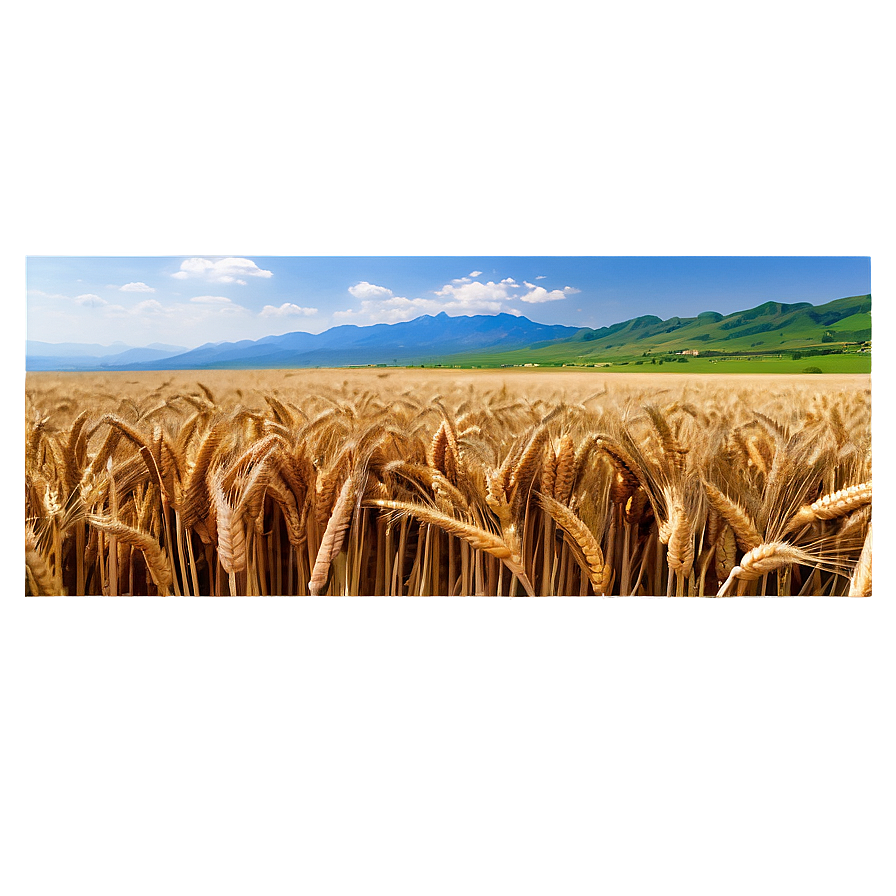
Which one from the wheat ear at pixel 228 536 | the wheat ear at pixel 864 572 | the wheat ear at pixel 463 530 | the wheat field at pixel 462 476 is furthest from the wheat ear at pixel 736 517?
the wheat ear at pixel 228 536

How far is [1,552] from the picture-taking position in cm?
178

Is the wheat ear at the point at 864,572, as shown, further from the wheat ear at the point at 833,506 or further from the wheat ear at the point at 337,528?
Result: the wheat ear at the point at 337,528

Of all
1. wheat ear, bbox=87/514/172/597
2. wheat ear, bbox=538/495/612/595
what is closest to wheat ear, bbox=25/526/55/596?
wheat ear, bbox=87/514/172/597

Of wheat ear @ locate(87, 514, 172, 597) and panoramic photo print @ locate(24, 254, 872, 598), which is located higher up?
panoramic photo print @ locate(24, 254, 872, 598)

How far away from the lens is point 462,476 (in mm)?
1746

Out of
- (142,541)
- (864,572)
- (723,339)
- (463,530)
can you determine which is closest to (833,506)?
(864,572)

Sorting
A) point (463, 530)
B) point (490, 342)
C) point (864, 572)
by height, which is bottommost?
point (864, 572)

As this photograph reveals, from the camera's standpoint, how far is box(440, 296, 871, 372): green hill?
1724mm

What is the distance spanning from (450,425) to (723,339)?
2.11ft

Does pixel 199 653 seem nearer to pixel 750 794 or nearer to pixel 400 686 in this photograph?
pixel 400 686

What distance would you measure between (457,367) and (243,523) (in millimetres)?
598

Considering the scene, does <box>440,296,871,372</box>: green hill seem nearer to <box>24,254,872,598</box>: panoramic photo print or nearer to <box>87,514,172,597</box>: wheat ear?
<box>24,254,872,598</box>: panoramic photo print

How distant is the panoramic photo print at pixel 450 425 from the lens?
1730 mm

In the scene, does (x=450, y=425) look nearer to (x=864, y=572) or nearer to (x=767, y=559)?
(x=767, y=559)
